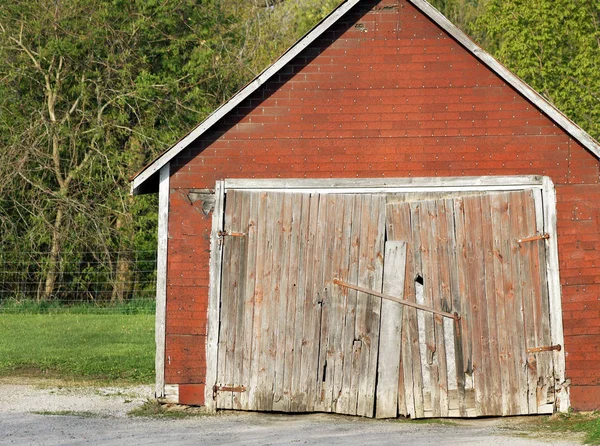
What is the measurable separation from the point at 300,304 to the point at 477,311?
76.9 inches

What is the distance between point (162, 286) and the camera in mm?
12562

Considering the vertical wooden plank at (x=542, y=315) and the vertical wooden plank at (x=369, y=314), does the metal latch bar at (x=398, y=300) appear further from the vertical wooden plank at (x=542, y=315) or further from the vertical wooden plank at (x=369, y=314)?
the vertical wooden plank at (x=542, y=315)

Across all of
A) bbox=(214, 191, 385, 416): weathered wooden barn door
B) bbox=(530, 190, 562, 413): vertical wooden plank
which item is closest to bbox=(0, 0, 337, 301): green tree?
bbox=(214, 191, 385, 416): weathered wooden barn door

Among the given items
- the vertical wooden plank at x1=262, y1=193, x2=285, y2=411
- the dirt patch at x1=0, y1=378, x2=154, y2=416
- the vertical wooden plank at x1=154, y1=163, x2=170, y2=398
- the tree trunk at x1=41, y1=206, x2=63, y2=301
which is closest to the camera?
the vertical wooden plank at x1=262, y1=193, x2=285, y2=411

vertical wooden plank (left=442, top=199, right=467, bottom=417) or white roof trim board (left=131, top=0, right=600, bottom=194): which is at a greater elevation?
white roof trim board (left=131, top=0, right=600, bottom=194)

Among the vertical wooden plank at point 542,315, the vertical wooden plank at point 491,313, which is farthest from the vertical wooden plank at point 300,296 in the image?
the vertical wooden plank at point 542,315

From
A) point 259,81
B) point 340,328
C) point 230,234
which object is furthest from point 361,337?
point 259,81

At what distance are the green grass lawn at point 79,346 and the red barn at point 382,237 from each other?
3612 mm

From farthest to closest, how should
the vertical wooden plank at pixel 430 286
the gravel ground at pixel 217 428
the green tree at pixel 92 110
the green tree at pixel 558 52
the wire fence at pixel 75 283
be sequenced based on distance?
the green tree at pixel 558 52 → the green tree at pixel 92 110 → the wire fence at pixel 75 283 → the vertical wooden plank at pixel 430 286 → the gravel ground at pixel 217 428

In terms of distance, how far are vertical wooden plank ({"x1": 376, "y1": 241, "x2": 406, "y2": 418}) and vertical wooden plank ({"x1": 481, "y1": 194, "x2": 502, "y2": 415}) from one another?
911mm

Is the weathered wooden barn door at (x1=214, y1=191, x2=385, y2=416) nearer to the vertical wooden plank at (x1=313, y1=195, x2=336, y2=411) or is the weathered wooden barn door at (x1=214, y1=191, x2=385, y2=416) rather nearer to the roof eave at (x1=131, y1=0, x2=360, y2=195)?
the vertical wooden plank at (x1=313, y1=195, x2=336, y2=411)

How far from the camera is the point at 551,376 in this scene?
12.0 m

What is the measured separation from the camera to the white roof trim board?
12172 mm

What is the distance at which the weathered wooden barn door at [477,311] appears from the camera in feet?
39.6
